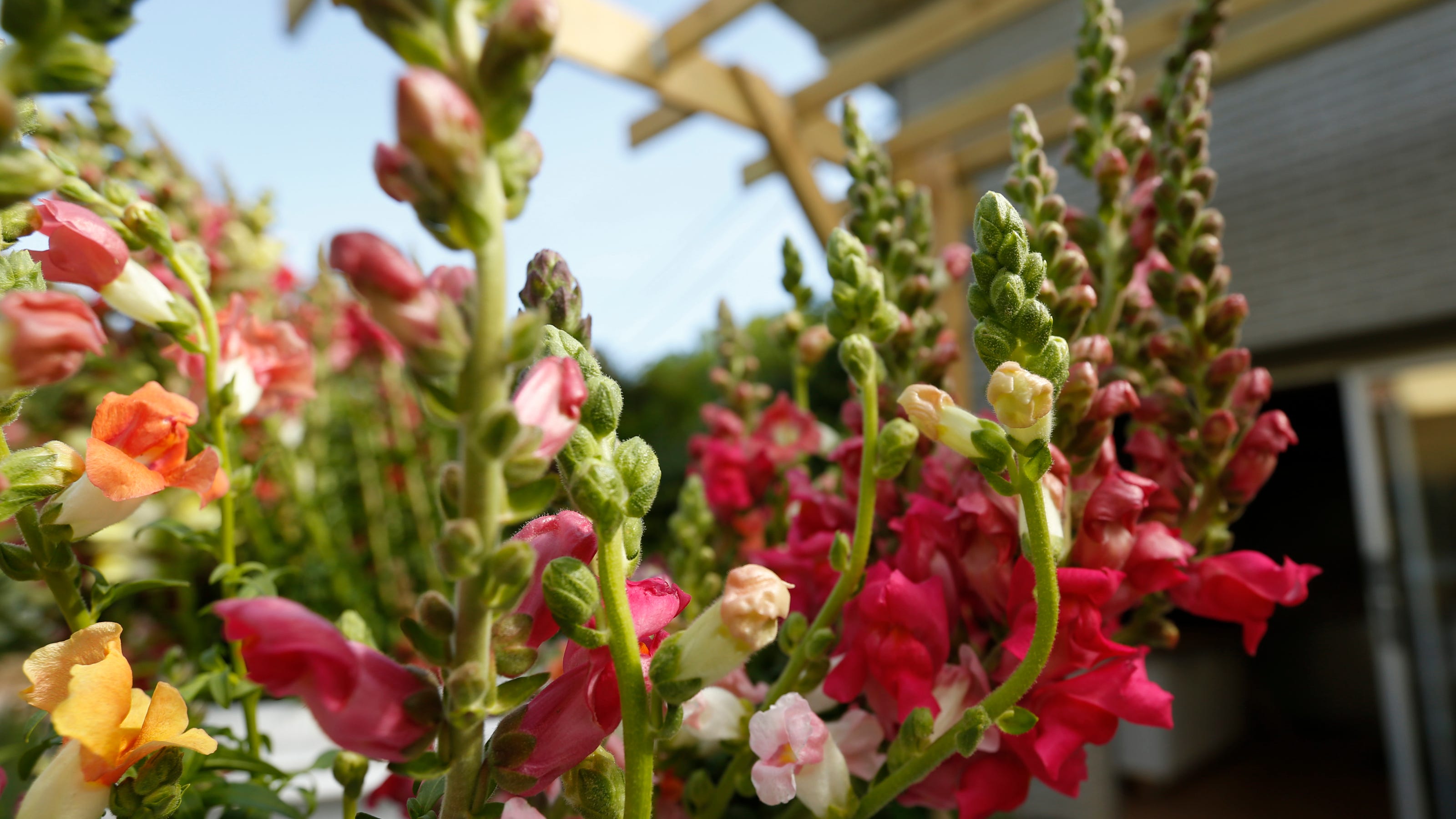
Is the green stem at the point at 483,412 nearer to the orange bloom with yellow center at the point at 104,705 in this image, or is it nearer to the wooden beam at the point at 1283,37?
the orange bloom with yellow center at the point at 104,705

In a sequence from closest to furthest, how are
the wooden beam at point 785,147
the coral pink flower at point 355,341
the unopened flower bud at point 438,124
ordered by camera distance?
1. the unopened flower bud at point 438,124
2. the coral pink flower at point 355,341
3. the wooden beam at point 785,147

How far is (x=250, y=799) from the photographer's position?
12.8 inches

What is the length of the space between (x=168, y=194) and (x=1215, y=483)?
2.38 feet

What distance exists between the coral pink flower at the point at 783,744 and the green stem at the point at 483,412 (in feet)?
0.34

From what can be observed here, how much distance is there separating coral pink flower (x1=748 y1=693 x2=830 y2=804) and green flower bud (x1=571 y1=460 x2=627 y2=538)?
0.10m

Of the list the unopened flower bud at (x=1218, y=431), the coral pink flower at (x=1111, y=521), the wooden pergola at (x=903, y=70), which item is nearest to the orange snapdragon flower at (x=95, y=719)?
the coral pink flower at (x=1111, y=521)

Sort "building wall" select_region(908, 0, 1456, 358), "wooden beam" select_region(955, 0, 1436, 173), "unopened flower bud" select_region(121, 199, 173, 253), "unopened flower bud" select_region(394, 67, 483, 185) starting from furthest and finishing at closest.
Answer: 1. "building wall" select_region(908, 0, 1456, 358)
2. "wooden beam" select_region(955, 0, 1436, 173)
3. "unopened flower bud" select_region(121, 199, 173, 253)
4. "unopened flower bud" select_region(394, 67, 483, 185)

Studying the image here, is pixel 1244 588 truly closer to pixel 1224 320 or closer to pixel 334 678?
pixel 1224 320

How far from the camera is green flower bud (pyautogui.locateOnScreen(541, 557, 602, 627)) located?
221 mm

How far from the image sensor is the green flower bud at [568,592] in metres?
0.22

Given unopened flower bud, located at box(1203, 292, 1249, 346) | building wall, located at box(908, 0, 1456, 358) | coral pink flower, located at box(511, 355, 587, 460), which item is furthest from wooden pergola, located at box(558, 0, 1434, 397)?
coral pink flower, located at box(511, 355, 587, 460)

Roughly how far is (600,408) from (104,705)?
167mm

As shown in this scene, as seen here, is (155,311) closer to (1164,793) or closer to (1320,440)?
(1164,793)

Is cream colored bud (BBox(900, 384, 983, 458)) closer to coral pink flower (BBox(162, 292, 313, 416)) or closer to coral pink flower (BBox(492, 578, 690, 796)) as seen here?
coral pink flower (BBox(492, 578, 690, 796))
